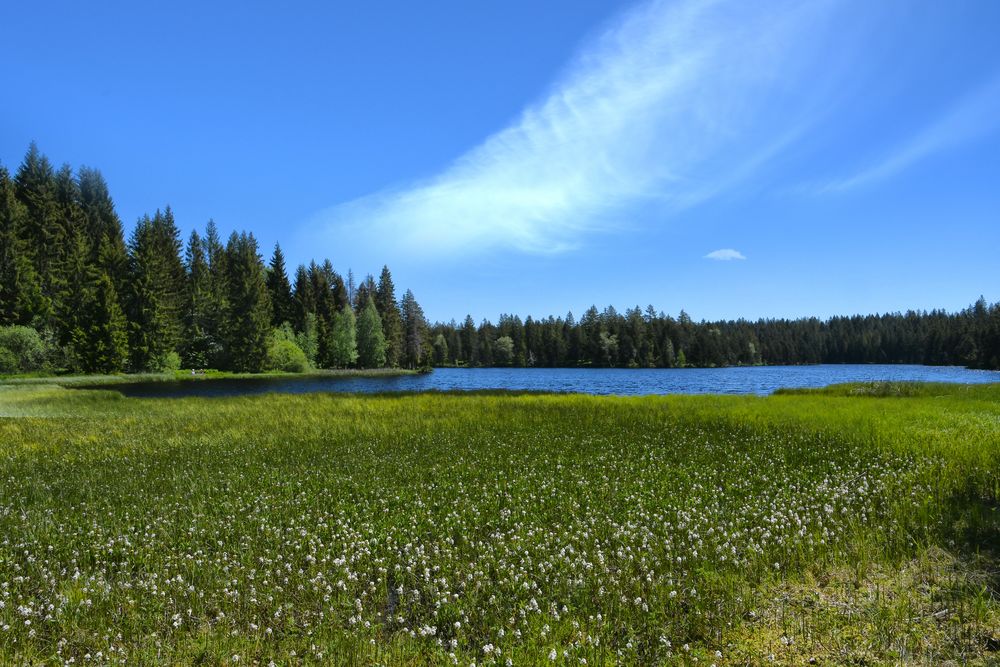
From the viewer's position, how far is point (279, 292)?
115 meters

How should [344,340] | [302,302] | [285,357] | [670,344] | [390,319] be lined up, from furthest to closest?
[670,344] → [390,319] → [302,302] → [344,340] → [285,357]

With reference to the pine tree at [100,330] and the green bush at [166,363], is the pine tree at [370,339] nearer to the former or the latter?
the green bush at [166,363]

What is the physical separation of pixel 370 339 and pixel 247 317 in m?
28.2

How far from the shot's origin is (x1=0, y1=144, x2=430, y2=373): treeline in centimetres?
7169

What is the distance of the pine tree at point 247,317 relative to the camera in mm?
93438

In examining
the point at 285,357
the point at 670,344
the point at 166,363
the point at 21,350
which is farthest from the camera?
the point at 670,344

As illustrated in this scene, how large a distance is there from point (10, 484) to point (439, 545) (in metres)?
13.4

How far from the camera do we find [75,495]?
13094mm

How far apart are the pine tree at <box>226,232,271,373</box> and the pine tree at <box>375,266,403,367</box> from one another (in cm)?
3197

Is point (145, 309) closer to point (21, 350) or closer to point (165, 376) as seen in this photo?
point (165, 376)

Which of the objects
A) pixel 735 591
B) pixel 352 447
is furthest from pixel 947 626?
pixel 352 447

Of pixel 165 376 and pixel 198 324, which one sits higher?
pixel 198 324

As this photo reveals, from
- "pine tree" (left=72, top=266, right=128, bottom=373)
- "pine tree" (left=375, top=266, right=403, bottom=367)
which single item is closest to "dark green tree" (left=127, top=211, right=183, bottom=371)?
"pine tree" (left=72, top=266, right=128, bottom=373)

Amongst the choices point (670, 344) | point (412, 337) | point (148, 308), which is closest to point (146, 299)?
point (148, 308)
